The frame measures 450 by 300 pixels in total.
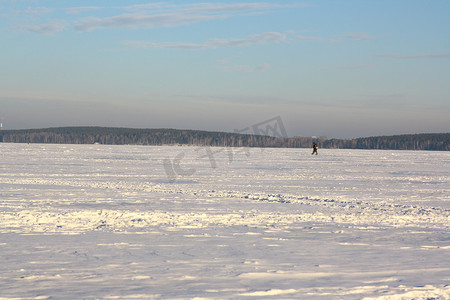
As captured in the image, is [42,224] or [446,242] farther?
[42,224]

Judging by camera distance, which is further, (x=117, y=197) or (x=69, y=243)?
(x=117, y=197)

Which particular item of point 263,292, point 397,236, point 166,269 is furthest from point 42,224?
point 397,236

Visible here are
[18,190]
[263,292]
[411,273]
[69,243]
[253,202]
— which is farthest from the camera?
[18,190]

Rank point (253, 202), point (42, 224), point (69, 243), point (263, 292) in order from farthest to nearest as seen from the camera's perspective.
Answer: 1. point (253, 202)
2. point (42, 224)
3. point (69, 243)
4. point (263, 292)

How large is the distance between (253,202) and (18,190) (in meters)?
7.06

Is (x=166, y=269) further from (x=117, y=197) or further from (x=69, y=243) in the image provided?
(x=117, y=197)

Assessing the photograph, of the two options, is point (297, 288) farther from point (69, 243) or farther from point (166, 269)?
point (69, 243)

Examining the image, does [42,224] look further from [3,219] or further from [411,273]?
[411,273]

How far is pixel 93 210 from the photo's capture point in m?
11.5

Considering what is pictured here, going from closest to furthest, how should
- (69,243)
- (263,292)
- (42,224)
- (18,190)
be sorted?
1. (263,292)
2. (69,243)
3. (42,224)
4. (18,190)

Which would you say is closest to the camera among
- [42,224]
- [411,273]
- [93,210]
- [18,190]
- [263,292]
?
[263,292]

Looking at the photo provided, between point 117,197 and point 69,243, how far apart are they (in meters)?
6.30

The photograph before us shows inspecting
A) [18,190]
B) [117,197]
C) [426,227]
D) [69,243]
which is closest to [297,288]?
[69,243]

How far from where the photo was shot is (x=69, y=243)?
791 cm
